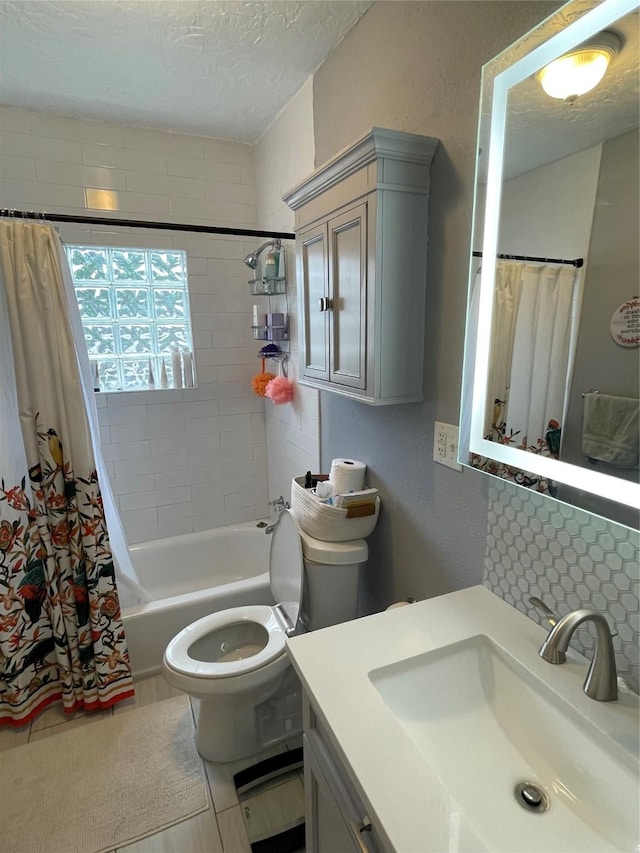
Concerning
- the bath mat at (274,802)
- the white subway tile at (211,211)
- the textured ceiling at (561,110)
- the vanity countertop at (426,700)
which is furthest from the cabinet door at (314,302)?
the bath mat at (274,802)

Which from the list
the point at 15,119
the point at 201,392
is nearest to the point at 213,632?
the point at 201,392

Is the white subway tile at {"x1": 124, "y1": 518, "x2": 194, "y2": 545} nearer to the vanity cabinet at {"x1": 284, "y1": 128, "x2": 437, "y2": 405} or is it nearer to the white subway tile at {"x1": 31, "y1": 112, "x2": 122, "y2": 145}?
the vanity cabinet at {"x1": 284, "y1": 128, "x2": 437, "y2": 405}

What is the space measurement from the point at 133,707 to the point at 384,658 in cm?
152

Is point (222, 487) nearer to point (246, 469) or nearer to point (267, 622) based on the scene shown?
point (246, 469)

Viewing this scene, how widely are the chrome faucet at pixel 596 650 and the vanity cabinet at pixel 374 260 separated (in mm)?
728

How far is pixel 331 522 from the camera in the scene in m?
1.55

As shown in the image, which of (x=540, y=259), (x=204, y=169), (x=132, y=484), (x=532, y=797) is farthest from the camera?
(x=132, y=484)

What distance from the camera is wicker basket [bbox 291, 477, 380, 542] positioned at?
155 centimetres

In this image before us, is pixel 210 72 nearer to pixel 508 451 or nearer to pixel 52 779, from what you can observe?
pixel 508 451

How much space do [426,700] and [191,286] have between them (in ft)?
7.76

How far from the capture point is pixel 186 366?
2576mm

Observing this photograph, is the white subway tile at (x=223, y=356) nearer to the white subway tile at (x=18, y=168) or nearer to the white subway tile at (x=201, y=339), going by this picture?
the white subway tile at (x=201, y=339)

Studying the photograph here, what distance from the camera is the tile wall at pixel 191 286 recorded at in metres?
2.24

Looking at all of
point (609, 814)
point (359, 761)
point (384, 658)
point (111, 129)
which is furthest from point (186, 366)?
point (609, 814)
